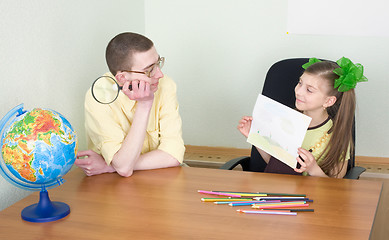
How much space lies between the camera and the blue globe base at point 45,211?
1.37 m

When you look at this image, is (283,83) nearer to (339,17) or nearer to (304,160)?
(304,160)

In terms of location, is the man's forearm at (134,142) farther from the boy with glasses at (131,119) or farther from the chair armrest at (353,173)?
the chair armrest at (353,173)

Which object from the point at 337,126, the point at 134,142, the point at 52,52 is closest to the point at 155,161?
the point at 134,142

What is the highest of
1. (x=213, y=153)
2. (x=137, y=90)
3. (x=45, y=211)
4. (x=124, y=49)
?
(x=124, y=49)

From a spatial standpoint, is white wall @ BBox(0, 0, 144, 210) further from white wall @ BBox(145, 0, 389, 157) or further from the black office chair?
the black office chair

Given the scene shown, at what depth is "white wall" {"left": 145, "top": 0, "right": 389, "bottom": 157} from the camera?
9.29 ft

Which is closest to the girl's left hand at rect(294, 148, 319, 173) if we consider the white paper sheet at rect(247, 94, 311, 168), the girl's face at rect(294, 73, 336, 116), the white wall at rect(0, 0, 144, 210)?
the white paper sheet at rect(247, 94, 311, 168)

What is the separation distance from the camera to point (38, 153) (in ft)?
4.36

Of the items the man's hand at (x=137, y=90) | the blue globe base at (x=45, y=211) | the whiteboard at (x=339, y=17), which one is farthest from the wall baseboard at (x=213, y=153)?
the blue globe base at (x=45, y=211)

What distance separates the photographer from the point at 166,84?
1.98 m

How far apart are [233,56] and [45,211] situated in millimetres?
1880

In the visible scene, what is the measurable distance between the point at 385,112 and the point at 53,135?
2149mm

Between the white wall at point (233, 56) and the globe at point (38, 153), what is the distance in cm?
175

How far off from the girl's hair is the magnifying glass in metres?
0.86
